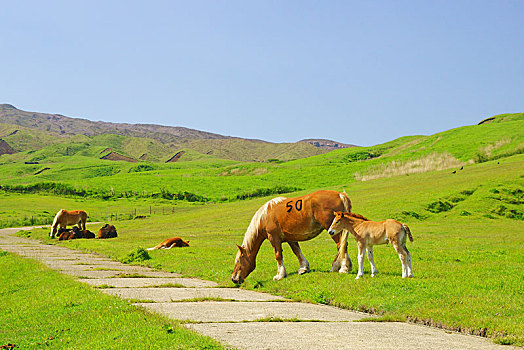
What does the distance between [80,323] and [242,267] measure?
7382 millimetres

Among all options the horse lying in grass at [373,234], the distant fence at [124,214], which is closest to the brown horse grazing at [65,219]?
the distant fence at [124,214]

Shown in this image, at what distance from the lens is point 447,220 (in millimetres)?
48406

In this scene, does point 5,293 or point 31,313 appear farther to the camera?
point 5,293

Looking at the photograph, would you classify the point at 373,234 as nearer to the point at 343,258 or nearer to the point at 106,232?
the point at 343,258

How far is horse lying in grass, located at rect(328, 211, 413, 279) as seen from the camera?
1373 cm

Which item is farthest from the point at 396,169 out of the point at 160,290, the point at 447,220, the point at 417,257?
the point at 160,290

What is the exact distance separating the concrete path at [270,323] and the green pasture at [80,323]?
2.09 ft

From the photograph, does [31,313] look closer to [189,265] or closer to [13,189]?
[189,265]

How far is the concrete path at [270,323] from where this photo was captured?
24.6 ft

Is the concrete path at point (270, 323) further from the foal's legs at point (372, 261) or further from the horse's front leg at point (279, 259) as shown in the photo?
the foal's legs at point (372, 261)

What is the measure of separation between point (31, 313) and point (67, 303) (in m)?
0.87

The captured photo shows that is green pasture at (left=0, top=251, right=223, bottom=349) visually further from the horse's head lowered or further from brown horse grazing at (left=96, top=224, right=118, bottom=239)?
brown horse grazing at (left=96, top=224, right=118, bottom=239)

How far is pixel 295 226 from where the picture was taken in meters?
15.9

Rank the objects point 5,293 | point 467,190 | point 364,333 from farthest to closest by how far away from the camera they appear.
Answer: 1. point 467,190
2. point 5,293
3. point 364,333
